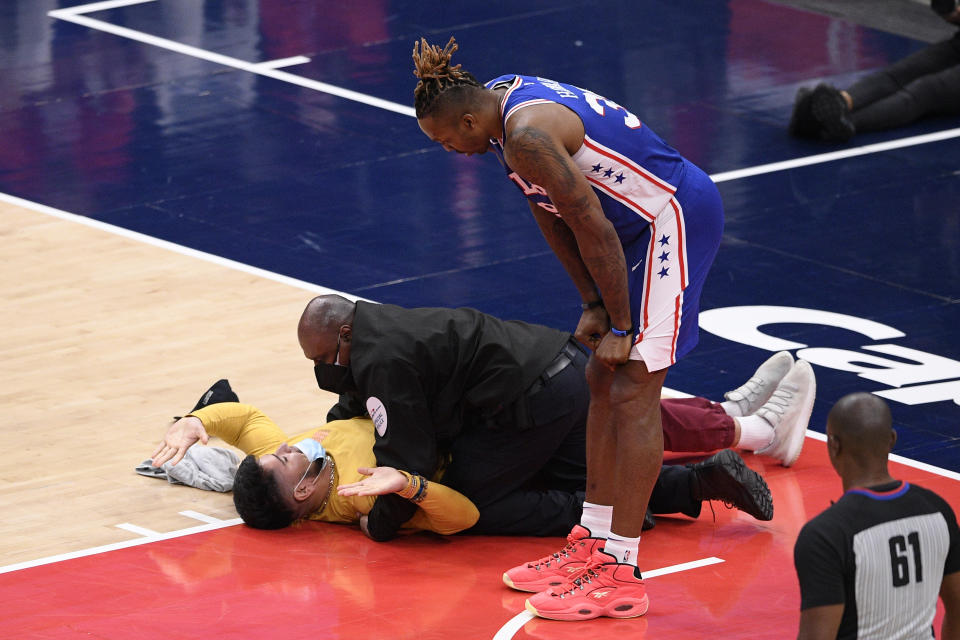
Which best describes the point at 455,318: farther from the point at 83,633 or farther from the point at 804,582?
the point at 804,582

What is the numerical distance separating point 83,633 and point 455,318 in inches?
73.3

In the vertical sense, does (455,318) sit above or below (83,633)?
above

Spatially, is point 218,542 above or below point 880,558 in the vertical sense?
below

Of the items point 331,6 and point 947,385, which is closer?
point 947,385

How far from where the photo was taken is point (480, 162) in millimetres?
12125

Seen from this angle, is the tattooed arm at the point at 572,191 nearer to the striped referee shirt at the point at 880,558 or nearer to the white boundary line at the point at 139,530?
the striped referee shirt at the point at 880,558

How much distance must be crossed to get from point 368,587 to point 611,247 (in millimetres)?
1634

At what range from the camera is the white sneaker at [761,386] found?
785 centimetres

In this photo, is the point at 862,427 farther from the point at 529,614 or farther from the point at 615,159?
the point at 529,614

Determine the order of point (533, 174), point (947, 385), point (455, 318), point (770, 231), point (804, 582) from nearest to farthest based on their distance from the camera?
1. point (804, 582)
2. point (533, 174)
3. point (455, 318)
4. point (947, 385)
5. point (770, 231)

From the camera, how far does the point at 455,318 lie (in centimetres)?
684

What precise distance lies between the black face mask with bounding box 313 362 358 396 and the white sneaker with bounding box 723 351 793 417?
1.92m

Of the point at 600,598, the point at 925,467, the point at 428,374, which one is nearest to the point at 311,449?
the point at 428,374

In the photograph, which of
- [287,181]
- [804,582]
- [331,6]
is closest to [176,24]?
[331,6]
